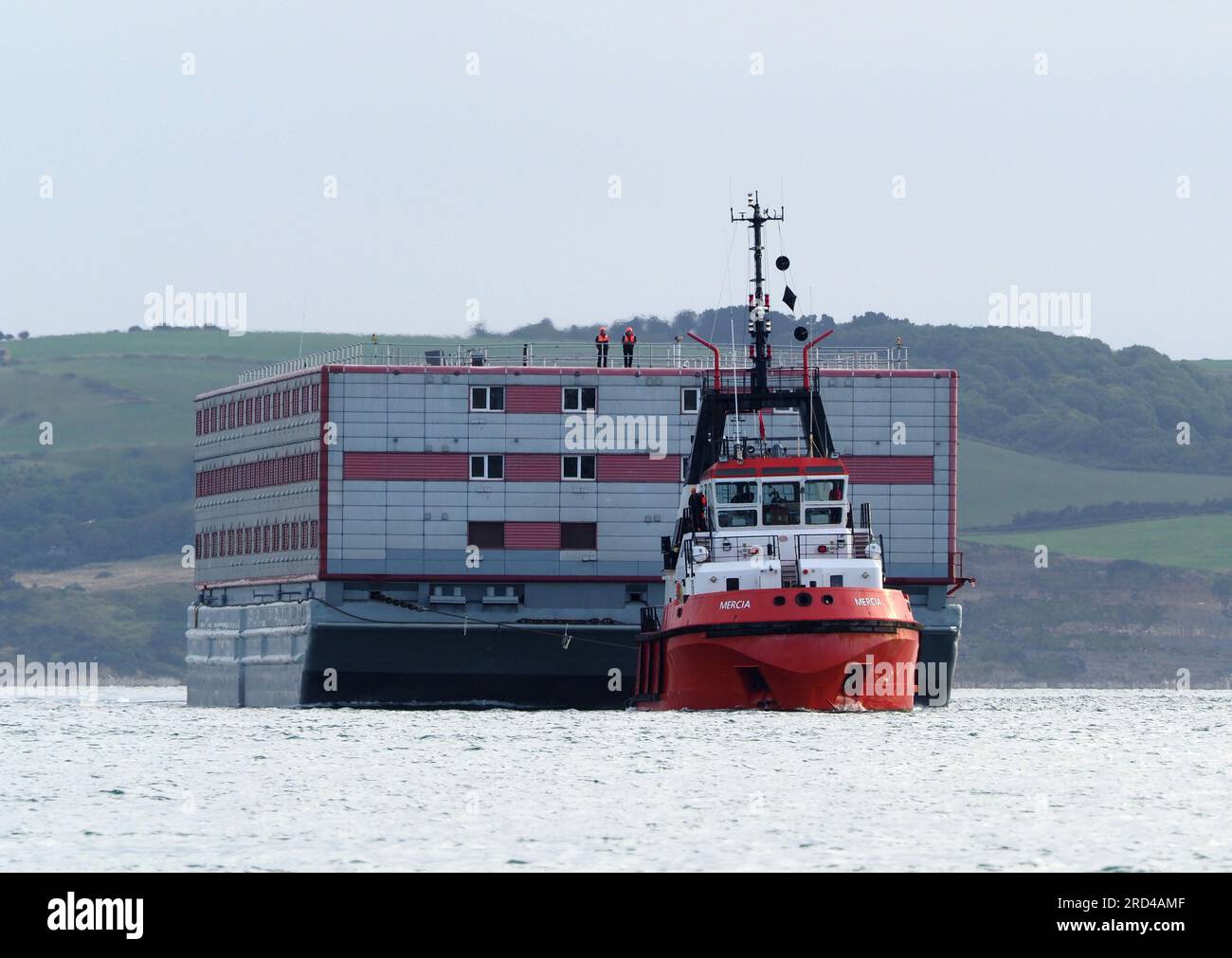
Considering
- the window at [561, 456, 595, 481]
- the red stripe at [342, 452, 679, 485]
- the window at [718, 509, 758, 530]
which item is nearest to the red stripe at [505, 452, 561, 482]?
the red stripe at [342, 452, 679, 485]

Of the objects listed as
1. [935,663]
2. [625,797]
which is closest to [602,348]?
[935,663]

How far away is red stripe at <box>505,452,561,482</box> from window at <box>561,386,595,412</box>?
70.8 inches

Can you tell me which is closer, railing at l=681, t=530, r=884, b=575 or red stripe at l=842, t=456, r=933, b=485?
railing at l=681, t=530, r=884, b=575

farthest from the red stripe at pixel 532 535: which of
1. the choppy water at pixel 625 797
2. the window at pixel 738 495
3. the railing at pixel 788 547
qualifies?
the choppy water at pixel 625 797

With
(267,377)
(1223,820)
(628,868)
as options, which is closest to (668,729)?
(1223,820)

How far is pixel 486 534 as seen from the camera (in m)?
93.9

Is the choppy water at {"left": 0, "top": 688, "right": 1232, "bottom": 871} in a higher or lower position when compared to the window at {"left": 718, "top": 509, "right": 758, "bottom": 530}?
lower

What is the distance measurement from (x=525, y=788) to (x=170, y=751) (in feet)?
50.1

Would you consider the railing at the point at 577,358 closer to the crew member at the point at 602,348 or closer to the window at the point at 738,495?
the crew member at the point at 602,348

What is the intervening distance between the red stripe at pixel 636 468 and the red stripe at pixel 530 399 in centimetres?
271

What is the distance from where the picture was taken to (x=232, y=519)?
109 meters

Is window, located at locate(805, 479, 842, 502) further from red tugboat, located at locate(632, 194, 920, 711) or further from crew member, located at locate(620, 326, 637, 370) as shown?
crew member, located at locate(620, 326, 637, 370)

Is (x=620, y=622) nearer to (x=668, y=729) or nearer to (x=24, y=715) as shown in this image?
(x=24, y=715)

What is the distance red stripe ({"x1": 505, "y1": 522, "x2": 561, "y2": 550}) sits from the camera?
93.7m
